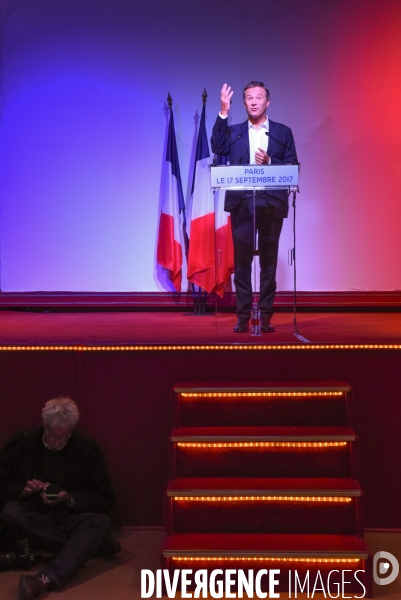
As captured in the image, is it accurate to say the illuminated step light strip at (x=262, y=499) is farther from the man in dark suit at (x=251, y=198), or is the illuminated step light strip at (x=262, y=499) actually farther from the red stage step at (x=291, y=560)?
the man in dark suit at (x=251, y=198)

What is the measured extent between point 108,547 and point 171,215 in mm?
3556

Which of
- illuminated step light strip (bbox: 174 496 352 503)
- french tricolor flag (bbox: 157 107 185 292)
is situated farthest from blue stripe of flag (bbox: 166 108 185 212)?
illuminated step light strip (bbox: 174 496 352 503)

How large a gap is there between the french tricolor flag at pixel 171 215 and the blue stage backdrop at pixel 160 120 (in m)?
0.14

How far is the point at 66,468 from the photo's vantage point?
13.2 ft

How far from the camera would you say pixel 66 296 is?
7.00 metres

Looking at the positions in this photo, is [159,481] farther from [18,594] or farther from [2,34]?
[2,34]

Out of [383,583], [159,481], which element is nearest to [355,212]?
[159,481]

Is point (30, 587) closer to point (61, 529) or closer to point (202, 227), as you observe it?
point (61, 529)

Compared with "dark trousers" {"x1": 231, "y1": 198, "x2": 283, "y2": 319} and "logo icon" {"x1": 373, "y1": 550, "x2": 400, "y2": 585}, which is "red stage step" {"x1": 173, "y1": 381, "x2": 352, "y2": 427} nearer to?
"logo icon" {"x1": 373, "y1": 550, "x2": 400, "y2": 585}

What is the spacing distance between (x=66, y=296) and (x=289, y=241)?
2120 mm

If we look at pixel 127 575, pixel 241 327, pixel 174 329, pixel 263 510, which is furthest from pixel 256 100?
pixel 127 575

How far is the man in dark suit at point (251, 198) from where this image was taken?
471 cm

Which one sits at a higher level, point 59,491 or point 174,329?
point 174,329

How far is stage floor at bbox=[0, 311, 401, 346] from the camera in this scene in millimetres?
4539
